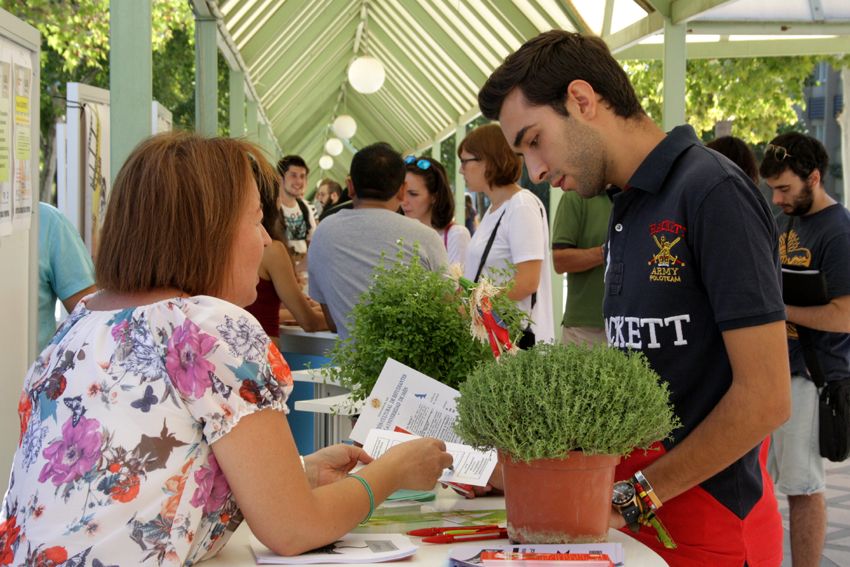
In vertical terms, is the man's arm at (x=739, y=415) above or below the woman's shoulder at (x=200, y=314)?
below

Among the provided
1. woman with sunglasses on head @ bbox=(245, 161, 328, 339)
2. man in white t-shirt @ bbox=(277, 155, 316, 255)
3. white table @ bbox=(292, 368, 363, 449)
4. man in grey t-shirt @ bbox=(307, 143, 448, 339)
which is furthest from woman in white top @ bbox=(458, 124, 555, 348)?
man in white t-shirt @ bbox=(277, 155, 316, 255)

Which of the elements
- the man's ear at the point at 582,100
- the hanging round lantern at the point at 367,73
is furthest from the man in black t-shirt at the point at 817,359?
the hanging round lantern at the point at 367,73

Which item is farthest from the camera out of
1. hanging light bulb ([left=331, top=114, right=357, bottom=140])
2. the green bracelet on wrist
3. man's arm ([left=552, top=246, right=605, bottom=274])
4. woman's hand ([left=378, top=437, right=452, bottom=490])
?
hanging light bulb ([left=331, top=114, right=357, bottom=140])

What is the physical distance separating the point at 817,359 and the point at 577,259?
4.12ft

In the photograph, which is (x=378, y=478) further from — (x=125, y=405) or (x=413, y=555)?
(x=125, y=405)

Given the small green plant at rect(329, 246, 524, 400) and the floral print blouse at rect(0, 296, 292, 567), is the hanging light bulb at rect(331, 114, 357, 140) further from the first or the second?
the floral print blouse at rect(0, 296, 292, 567)

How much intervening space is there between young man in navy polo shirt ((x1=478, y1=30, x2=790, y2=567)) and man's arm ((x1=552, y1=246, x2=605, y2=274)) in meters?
2.69

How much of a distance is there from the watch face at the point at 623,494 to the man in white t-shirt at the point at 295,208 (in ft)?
17.6

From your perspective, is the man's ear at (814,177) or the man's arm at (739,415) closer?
the man's arm at (739,415)

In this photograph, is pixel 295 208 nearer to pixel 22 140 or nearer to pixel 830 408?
pixel 830 408

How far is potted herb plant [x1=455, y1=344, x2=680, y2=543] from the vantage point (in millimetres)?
1417

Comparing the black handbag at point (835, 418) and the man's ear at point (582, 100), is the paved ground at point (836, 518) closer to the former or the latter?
the black handbag at point (835, 418)

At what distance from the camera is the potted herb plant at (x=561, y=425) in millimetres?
1417

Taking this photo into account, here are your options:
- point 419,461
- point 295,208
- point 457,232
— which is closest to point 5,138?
point 419,461
